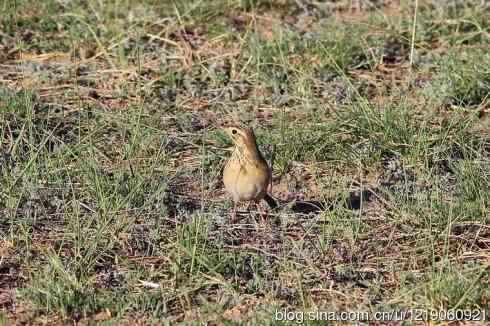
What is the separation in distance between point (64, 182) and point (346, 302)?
2226 mm

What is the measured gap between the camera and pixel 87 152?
300 inches

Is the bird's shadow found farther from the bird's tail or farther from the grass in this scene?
the bird's tail

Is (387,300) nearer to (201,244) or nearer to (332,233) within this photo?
(332,233)

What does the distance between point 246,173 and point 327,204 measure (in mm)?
644

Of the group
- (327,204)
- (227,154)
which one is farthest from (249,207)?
(227,154)

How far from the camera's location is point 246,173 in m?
6.68

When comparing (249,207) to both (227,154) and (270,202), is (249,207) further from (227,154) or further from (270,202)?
(227,154)

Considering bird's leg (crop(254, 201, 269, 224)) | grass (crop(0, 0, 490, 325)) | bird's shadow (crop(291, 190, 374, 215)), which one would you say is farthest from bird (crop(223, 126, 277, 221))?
bird's shadow (crop(291, 190, 374, 215))

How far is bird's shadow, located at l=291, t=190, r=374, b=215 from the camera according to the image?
707 cm

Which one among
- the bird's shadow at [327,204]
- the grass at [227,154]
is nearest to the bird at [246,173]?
the grass at [227,154]

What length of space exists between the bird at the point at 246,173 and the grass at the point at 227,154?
24 cm

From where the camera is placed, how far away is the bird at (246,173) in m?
6.68

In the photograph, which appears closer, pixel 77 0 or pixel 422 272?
pixel 422 272

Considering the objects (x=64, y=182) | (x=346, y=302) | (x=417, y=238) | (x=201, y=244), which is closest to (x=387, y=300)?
(x=346, y=302)
